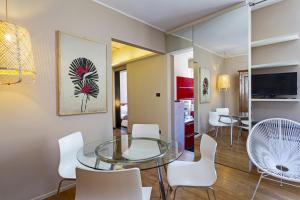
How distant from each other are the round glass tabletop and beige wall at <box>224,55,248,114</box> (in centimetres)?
138

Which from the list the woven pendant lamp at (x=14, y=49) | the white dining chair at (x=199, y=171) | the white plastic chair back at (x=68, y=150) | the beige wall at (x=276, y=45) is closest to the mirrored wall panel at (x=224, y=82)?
the beige wall at (x=276, y=45)

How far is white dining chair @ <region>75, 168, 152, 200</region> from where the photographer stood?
3.23ft

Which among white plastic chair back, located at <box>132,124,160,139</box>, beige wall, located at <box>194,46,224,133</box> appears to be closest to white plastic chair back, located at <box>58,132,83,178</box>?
white plastic chair back, located at <box>132,124,160,139</box>

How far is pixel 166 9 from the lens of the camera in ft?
8.87

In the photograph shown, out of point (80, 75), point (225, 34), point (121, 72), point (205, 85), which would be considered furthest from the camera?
point (121, 72)

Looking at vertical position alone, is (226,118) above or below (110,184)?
above

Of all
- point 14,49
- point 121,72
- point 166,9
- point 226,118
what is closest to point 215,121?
point 226,118

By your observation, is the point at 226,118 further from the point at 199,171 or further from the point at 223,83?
the point at 199,171

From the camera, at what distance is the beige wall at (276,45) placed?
2344mm

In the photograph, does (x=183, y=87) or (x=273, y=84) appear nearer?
(x=273, y=84)

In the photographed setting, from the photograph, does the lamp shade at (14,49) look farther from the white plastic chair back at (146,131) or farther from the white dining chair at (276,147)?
the white dining chair at (276,147)

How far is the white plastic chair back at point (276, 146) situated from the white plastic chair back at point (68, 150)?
6.10 feet

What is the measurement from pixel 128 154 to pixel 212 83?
2.00m

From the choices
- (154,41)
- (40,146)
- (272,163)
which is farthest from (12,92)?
(272,163)
